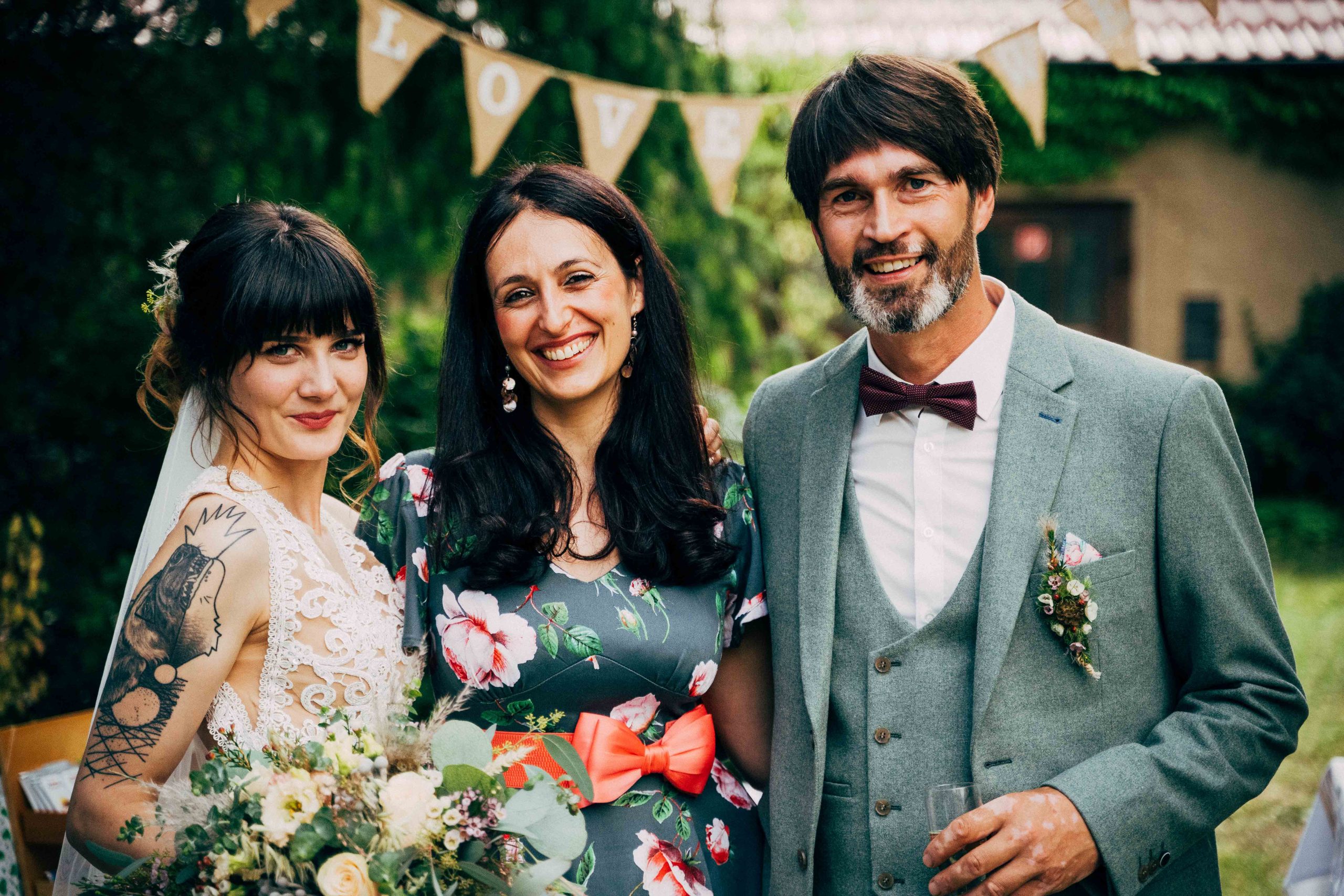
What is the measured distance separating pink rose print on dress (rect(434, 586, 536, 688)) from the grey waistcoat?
627 mm

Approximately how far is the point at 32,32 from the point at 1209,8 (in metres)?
4.11

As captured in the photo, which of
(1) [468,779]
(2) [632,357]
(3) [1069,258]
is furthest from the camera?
(3) [1069,258]

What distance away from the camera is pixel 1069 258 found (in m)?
10.5

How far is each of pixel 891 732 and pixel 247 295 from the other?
1.48m

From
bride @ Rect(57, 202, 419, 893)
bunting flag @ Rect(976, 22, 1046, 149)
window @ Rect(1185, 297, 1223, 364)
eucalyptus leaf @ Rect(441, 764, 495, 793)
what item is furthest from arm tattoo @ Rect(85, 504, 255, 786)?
window @ Rect(1185, 297, 1223, 364)

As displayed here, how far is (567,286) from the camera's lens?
2.26m

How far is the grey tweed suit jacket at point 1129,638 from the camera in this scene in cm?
191

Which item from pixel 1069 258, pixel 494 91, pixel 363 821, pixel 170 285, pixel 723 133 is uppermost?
pixel 494 91

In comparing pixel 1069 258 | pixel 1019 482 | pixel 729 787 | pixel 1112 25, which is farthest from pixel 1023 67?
pixel 1069 258

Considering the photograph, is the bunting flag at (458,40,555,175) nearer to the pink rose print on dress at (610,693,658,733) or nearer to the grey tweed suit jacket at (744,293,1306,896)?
the pink rose print on dress at (610,693,658,733)

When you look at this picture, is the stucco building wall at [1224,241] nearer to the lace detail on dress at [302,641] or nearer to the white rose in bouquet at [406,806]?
the lace detail on dress at [302,641]

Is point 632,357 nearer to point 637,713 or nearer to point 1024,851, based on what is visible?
point 637,713

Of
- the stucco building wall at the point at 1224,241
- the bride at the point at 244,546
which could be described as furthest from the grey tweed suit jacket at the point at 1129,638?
the stucco building wall at the point at 1224,241

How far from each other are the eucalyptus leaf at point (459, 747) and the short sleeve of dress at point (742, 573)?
84cm
